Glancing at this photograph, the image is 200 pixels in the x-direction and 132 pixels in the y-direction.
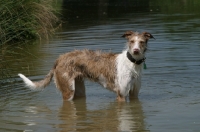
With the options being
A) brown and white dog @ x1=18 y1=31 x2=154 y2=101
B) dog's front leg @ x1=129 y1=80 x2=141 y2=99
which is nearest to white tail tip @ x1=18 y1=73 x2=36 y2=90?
brown and white dog @ x1=18 y1=31 x2=154 y2=101

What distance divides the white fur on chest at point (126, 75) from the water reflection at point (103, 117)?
30 centimetres

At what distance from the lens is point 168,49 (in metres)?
16.7

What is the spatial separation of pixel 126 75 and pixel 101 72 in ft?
1.83

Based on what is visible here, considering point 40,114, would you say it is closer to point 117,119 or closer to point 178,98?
point 117,119

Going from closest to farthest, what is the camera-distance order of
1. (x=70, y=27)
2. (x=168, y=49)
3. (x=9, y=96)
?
(x=9, y=96) < (x=168, y=49) < (x=70, y=27)

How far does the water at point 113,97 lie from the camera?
923 cm

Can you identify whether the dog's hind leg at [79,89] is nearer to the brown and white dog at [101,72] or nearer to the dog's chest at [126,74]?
the brown and white dog at [101,72]

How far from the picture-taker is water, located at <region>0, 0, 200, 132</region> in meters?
9.23

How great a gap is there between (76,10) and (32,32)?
14029 millimetres

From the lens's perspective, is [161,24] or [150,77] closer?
[150,77]

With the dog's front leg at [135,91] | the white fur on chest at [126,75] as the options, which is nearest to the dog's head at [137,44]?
the white fur on chest at [126,75]

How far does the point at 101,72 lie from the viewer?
11008 mm

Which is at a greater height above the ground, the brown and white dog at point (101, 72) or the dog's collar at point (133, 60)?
the dog's collar at point (133, 60)

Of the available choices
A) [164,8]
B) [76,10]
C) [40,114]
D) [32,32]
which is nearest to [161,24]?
[32,32]
